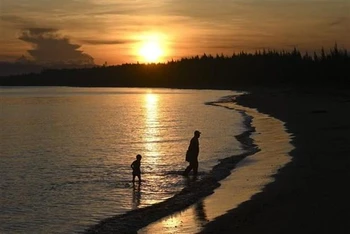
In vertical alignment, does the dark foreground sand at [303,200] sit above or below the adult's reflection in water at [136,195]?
above

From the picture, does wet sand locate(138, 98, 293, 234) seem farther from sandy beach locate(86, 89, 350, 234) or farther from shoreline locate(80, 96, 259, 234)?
shoreline locate(80, 96, 259, 234)

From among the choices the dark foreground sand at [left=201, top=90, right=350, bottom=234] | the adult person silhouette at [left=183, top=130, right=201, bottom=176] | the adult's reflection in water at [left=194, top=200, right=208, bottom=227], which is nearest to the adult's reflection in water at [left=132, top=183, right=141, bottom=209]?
the adult's reflection in water at [left=194, top=200, right=208, bottom=227]

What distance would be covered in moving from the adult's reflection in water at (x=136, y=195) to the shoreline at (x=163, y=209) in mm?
731

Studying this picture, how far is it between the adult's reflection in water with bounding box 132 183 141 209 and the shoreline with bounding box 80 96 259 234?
731mm

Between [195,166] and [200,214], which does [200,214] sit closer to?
[200,214]

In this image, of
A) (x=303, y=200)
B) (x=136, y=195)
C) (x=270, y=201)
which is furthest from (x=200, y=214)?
(x=136, y=195)

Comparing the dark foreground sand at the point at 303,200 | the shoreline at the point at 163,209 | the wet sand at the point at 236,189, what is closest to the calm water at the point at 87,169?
the shoreline at the point at 163,209

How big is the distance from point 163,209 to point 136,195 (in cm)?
270

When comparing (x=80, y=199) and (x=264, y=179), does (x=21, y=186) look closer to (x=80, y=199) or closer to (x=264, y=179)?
(x=80, y=199)

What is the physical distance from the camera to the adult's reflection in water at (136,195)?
656 inches

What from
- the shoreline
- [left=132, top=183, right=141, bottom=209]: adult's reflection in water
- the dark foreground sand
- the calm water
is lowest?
the calm water

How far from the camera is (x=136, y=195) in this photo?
18.0 meters

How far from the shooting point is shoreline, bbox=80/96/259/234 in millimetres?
13835

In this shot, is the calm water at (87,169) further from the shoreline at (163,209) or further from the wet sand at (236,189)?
the wet sand at (236,189)
